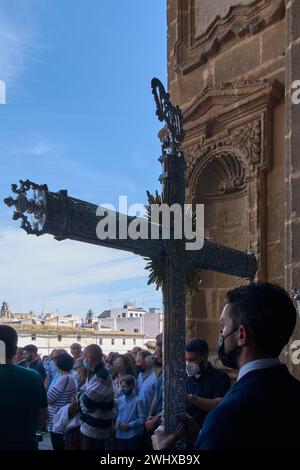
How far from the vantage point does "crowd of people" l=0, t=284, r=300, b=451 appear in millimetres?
1541

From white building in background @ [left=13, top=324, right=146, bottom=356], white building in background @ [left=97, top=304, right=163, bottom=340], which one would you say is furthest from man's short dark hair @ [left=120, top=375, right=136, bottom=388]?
white building in background @ [left=97, top=304, right=163, bottom=340]

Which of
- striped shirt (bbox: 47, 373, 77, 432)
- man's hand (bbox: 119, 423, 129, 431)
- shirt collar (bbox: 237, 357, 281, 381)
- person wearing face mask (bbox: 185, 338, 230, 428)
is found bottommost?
man's hand (bbox: 119, 423, 129, 431)

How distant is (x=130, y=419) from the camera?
538 cm

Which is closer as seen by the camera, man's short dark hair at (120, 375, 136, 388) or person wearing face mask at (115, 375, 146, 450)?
person wearing face mask at (115, 375, 146, 450)

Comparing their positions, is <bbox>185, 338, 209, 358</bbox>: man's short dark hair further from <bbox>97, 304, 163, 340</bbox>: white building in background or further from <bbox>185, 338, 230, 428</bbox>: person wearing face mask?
<bbox>97, 304, 163, 340</bbox>: white building in background

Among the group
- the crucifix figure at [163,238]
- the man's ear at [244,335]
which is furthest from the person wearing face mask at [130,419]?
the man's ear at [244,335]

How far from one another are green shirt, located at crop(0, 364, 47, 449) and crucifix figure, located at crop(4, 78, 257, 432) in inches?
34.7

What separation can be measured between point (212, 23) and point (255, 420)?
493cm

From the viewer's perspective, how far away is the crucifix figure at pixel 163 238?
2.47m

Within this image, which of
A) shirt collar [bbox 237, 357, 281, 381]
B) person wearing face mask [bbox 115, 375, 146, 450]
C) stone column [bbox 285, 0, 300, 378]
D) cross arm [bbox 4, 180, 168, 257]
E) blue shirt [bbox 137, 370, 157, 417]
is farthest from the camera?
blue shirt [bbox 137, 370, 157, 417]

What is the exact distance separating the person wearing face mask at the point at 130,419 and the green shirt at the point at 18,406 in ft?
7.43

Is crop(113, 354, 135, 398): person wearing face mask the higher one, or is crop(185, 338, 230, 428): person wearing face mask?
crop(185, 338, 230, 428): person wearing face mask

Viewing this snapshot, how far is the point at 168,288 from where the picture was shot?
2.87m

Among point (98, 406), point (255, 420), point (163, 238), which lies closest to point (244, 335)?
point (255, 420)
